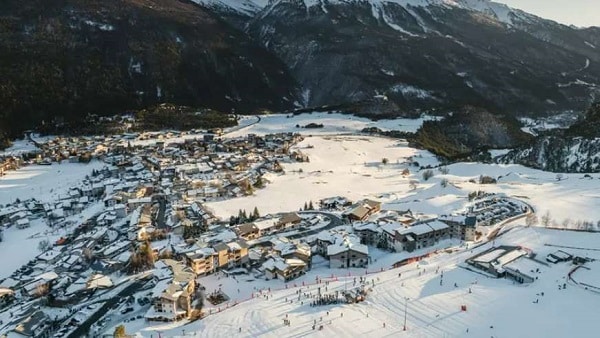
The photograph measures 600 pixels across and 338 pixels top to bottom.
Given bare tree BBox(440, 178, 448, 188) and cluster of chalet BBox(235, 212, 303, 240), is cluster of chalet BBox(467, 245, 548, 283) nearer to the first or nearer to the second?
cluster of chalet BBox(235, 212, 303, 240)

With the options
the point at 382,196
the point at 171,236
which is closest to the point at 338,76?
the point at 382,196

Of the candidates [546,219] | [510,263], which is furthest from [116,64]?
[510,263]

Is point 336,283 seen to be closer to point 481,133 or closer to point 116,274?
point 116,274

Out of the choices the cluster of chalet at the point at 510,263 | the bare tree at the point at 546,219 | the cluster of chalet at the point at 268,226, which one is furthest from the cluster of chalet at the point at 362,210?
the bare tree at the point at 546,219

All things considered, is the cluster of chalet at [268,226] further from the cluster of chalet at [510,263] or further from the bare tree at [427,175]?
the bare tree at [427,175]

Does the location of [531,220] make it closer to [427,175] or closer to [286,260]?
[286,260]

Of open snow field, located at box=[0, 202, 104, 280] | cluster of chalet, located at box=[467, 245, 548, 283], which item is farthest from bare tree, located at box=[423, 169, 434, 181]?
open snow field, located at box=[0, 202, 104, 280]
